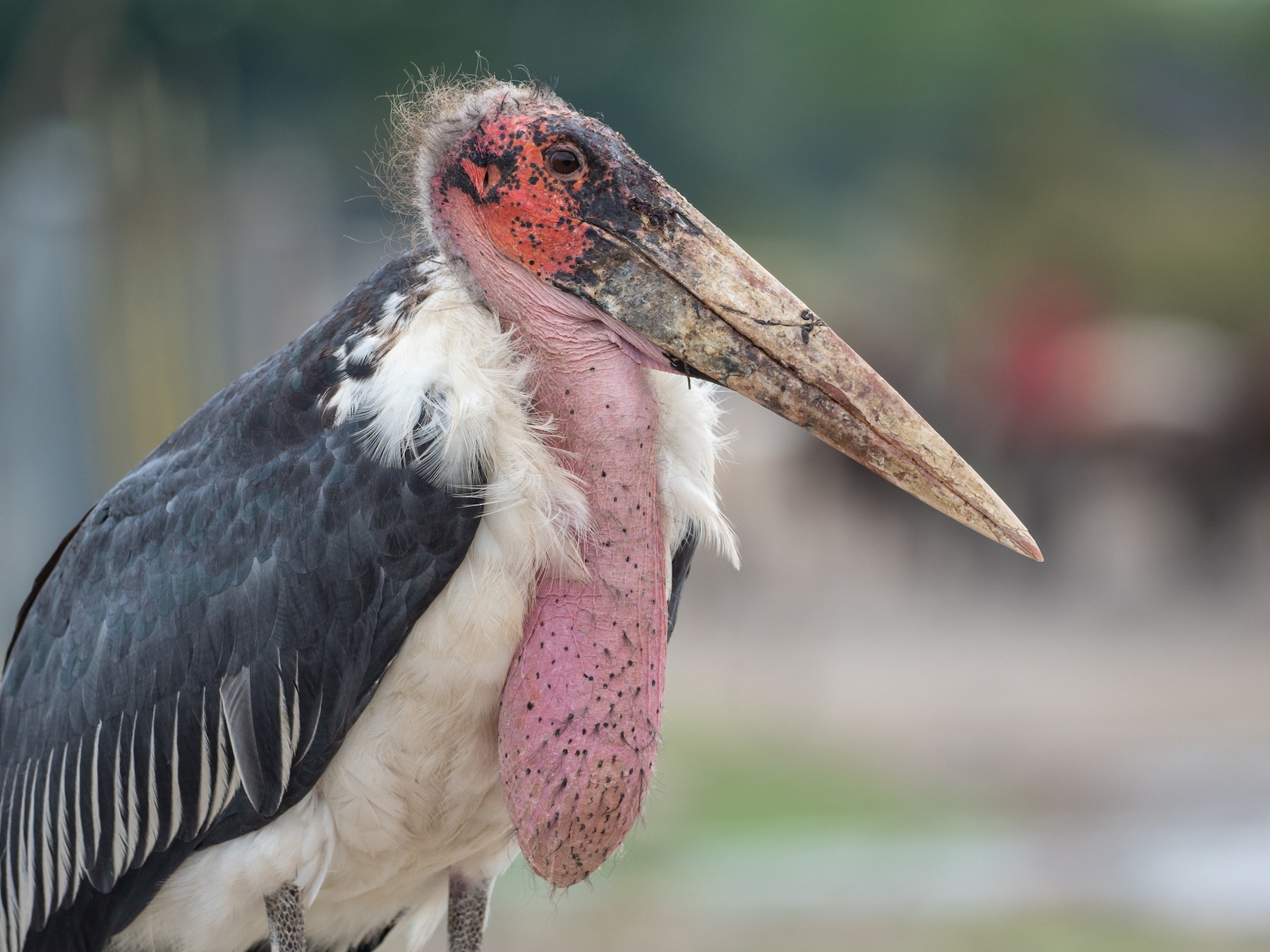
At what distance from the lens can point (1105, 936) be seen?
696 cm

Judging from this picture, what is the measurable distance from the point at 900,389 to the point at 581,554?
12.1 metres

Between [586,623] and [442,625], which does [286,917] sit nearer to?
[442,625]

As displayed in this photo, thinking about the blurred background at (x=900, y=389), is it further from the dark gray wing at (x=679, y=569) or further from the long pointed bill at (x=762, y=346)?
the long pointed bill at (x=762, y=346)

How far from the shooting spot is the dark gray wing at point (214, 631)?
2797mm

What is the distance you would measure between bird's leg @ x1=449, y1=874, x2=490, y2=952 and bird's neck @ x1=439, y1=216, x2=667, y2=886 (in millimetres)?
681

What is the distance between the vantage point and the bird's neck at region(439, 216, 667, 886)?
9.30 ft

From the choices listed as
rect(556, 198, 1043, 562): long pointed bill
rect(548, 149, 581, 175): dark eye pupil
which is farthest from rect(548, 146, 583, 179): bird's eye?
rect(556, 198, 1043, 562): long pointed bill

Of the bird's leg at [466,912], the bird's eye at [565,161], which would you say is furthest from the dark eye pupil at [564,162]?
the bird's leg at [466,912]

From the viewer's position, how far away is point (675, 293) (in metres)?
2.84

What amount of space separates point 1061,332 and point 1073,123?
10224 millimetres

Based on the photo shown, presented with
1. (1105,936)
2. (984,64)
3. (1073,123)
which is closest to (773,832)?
(1105,936)

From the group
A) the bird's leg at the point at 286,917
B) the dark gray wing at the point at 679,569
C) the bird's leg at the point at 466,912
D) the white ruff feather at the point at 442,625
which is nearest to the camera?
the white ruff feather at the point at 442,625

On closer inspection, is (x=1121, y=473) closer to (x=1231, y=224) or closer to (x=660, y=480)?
(x=1231, y=224)

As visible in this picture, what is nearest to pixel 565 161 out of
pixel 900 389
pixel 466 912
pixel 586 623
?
pixel 586 623
